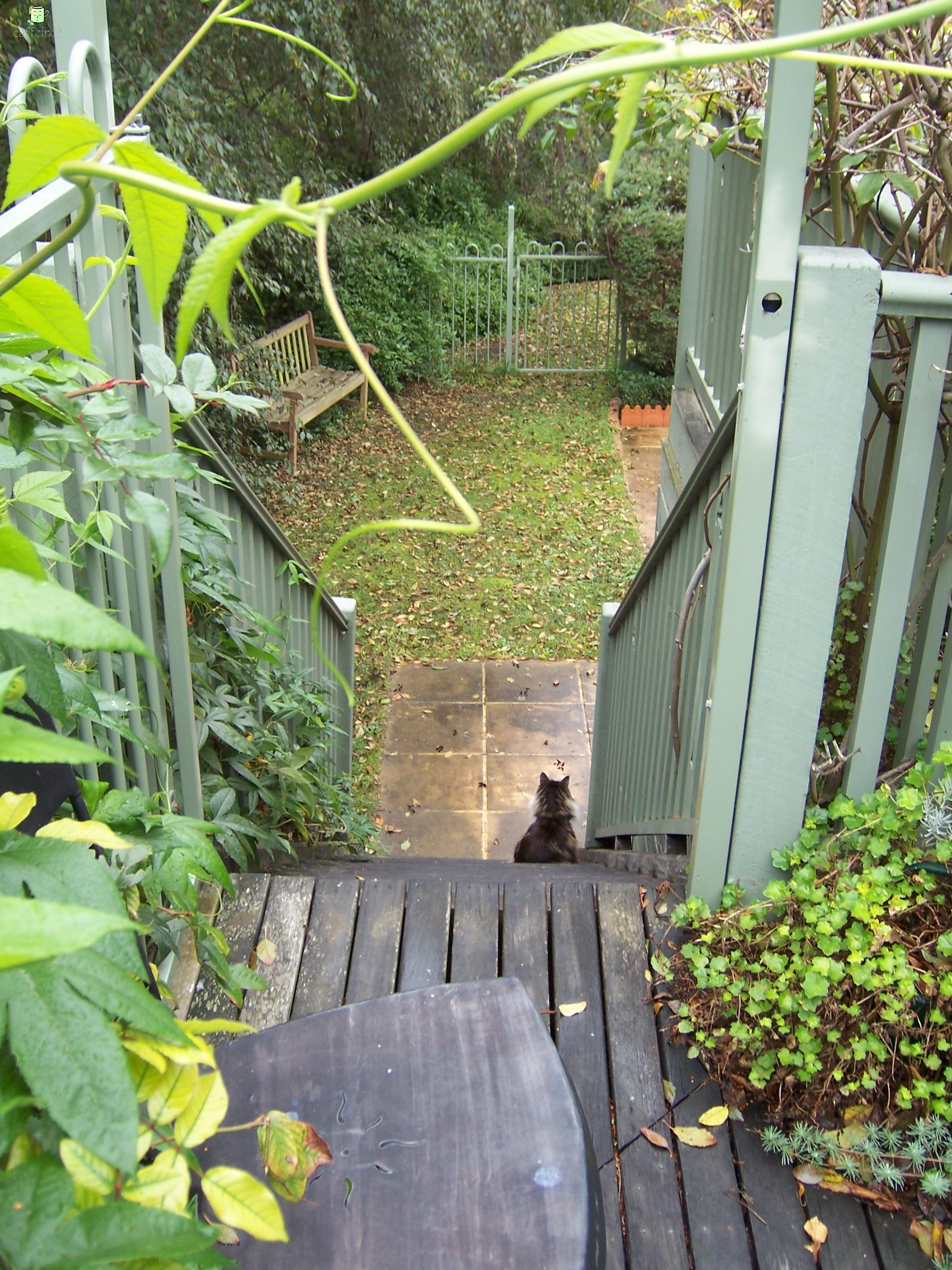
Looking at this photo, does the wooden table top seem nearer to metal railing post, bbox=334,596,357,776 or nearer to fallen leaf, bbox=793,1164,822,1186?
fallen leaf, bbox=793,1164,822,1186

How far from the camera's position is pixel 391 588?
27.9ft

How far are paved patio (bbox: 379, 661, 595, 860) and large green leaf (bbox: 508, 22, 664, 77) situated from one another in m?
5.09

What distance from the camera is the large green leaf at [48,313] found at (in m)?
0.88

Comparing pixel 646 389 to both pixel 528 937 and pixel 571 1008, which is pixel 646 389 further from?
pixel 571 1008

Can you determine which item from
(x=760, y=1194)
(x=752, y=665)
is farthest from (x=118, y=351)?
(x=760, y=1194)

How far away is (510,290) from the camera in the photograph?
13.3m

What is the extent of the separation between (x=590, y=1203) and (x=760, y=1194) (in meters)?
0.79

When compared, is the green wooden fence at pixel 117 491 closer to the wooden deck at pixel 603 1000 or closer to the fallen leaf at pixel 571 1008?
the wooden deck at pixel 603 1000

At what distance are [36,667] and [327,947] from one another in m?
1.62

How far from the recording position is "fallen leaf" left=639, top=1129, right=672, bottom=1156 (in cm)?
189

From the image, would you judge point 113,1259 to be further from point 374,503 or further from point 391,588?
point 374,503

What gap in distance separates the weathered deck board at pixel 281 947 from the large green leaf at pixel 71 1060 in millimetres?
1486

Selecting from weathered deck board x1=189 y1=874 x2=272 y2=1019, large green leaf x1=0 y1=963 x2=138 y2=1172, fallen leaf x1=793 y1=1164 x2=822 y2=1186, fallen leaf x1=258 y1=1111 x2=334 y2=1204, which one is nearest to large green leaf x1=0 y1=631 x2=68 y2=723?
large green leaf x1=0 y1=963 x2=138 y2=1172

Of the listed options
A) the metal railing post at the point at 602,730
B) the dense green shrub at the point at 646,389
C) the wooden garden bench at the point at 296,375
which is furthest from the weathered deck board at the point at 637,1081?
the dense green shrub at the point at 646,389
